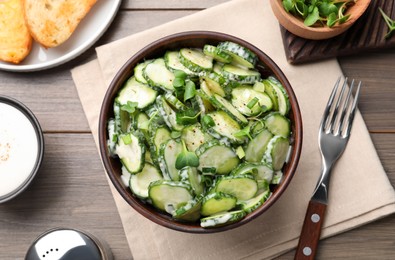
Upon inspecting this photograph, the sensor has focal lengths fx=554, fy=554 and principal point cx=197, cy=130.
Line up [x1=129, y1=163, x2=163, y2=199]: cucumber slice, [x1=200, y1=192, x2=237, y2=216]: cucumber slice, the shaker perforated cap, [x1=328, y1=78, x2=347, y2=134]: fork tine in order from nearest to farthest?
[x1=200, y1=192, x2=237, y2=216]: cucumber slice → [x1=129, y1=163, x2=163, y2=199]: cucumber slice → the shaker perforated cap → [x1=328, y1=78, x2=347, y2=134]: fork tine

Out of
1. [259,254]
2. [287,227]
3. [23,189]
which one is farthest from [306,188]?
[23,189]

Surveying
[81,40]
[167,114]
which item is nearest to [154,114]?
[167,114]

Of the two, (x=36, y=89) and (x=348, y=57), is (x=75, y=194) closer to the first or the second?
(x=36, y=89)

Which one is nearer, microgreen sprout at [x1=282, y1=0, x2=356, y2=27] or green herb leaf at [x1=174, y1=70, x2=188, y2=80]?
green herb leaf at [x1=174, y1=70, x2=188, y2=80]

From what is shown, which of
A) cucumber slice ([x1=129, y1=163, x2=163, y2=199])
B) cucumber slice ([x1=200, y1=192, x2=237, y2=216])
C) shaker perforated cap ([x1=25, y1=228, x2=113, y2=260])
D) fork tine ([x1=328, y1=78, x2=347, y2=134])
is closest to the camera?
cucumber slice ([x1=200, y1=192, x2=237, y2=216])

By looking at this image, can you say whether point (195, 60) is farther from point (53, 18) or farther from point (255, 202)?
point (53, 18)

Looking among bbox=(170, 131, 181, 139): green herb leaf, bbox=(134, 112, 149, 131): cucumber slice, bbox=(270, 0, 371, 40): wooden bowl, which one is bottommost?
bbox=(134, 112, 149, 131): cucumber slice

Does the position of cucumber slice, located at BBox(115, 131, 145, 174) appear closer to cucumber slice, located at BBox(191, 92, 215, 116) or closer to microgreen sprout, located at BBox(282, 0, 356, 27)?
cucumber slice, located at BBox(191, 92, 215, 116)

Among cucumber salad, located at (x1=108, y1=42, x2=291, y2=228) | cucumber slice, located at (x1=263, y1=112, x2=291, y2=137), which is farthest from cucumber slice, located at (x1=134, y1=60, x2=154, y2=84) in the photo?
cucumber slice, located at (x1=263, y1=112, x2=291, y2=137)
